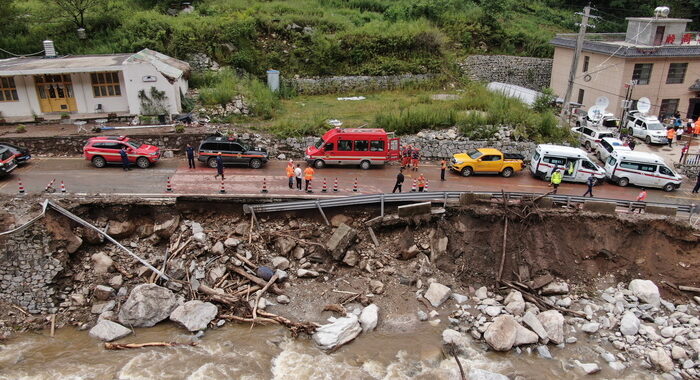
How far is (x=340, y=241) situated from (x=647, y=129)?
80.7ft

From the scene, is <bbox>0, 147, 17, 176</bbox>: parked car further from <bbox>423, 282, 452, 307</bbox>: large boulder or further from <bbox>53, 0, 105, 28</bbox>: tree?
<bbox>423, 282, 452, 307</bbox>: large boulder

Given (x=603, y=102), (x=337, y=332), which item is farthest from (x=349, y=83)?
(x=337, y=332)

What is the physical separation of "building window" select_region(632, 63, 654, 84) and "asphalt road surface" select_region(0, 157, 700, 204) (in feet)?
39.2

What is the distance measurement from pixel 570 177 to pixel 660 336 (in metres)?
10.5

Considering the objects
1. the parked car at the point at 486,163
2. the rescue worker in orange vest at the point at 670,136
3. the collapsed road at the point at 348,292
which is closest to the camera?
the collapsed road at the point at 348,292

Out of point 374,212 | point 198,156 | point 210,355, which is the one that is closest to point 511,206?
point 374,212

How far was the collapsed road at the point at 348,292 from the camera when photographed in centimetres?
1720

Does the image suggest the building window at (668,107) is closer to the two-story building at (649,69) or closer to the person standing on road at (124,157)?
the two-story building at (649,69)

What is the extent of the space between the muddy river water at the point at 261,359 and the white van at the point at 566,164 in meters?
11.1

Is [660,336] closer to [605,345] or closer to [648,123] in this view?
[605,345]

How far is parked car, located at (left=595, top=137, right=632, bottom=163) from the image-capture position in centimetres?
2927

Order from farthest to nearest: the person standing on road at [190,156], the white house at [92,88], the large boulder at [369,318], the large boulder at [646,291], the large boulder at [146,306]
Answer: the white house at [92,88]
the person standing on road at [190,156]
the large boulder at [646,291]
the large boulder at [369,318]
the large boulder at [146,306]

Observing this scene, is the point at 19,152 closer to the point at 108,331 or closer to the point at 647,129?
the point at 108,331

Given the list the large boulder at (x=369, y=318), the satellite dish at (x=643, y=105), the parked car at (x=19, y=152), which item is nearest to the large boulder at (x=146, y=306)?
the large boulder at (x=369, y=318)
